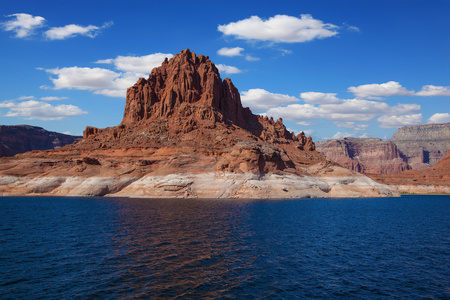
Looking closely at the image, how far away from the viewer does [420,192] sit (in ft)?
613

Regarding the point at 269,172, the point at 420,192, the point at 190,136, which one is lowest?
the point at 420,192

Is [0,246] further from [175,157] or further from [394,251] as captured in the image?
[175,157]

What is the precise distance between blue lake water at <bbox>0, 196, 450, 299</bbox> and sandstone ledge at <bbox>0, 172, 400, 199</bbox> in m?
42.4

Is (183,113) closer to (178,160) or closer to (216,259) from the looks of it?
(178,160)

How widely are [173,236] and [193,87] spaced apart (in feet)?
384

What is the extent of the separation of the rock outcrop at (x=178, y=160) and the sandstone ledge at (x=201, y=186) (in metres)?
0.26

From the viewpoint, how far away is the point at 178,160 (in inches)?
4075

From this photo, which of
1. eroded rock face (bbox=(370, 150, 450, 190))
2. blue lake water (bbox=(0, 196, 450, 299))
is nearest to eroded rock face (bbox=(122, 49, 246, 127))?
eroded rock face (bbox=(370, 150, 450, 190))

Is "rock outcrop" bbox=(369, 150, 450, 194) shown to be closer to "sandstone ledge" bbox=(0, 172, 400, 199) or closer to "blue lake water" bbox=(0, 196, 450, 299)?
"sandstone ledge" bbox=(0, 172, 400, 199)

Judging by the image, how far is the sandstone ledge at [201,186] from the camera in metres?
94.8

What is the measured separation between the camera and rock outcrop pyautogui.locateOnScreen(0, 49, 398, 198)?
97312 millimetres

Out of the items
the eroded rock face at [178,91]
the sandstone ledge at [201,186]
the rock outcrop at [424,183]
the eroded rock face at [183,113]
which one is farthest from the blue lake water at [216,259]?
the rock outcrop at [424,183]

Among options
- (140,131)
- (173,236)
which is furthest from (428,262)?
(140,131)

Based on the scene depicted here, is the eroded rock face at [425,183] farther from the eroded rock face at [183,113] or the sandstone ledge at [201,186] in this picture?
the sandstone ledge at [201,186]
